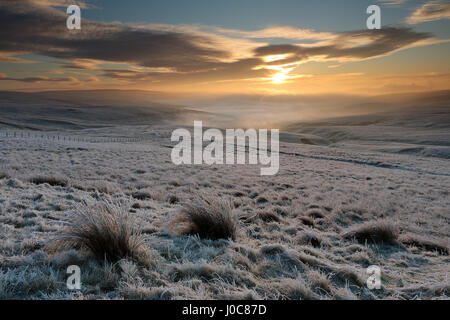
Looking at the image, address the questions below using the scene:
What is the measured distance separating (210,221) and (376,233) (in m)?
3.81

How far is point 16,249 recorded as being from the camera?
154 inches

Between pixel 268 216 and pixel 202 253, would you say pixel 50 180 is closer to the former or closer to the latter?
pixel 268 216

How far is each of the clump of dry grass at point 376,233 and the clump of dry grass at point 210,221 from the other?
3024mm

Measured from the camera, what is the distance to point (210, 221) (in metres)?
5.13

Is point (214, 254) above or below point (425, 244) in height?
above

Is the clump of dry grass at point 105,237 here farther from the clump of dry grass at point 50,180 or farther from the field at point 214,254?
the clump of dry grass at point 50,180

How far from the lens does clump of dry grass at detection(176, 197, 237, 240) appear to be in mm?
5031

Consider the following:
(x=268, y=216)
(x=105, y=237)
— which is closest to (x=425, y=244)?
(x=268, y=216)

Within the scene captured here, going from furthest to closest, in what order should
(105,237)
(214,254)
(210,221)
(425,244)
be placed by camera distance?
(425,244)
(210,221)
(214,254)
(105,237)

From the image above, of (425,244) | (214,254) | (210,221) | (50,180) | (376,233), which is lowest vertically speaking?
(425,244)

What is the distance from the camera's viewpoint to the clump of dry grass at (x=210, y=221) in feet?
16.5

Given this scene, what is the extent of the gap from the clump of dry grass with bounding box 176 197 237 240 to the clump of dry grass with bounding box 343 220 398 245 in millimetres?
3024

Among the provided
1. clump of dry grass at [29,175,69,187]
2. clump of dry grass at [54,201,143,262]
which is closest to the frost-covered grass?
clump of dry grass at [54,201,143,262]
